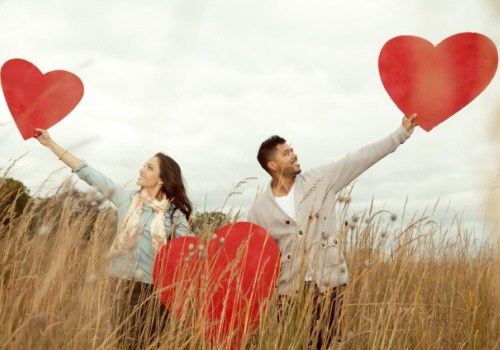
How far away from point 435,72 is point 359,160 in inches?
23.5

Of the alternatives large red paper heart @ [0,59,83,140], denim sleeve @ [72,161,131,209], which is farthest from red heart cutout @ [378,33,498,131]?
large red paper heart @ [0,59,83,140]

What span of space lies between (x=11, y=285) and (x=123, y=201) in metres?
1.07

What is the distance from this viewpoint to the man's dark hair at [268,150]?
10.7 feet

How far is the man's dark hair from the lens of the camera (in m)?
3.27

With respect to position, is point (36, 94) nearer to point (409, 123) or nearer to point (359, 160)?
point (359, 160)

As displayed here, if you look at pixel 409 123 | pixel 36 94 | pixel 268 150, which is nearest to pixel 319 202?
pixel 268 150

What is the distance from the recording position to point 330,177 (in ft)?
10.0

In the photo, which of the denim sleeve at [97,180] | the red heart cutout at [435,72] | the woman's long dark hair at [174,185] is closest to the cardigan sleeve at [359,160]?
the red heart cutout at [435,72]

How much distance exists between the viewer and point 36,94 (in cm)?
342

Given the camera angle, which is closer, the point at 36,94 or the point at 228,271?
the point at 228,271

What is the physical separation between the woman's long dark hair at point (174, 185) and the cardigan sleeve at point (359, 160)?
0.77 m

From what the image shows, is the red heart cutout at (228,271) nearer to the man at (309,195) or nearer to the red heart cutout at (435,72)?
the man at (309,195)

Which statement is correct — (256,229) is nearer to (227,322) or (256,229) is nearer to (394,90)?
(227,322)

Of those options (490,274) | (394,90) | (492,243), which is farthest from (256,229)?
(492,243)
